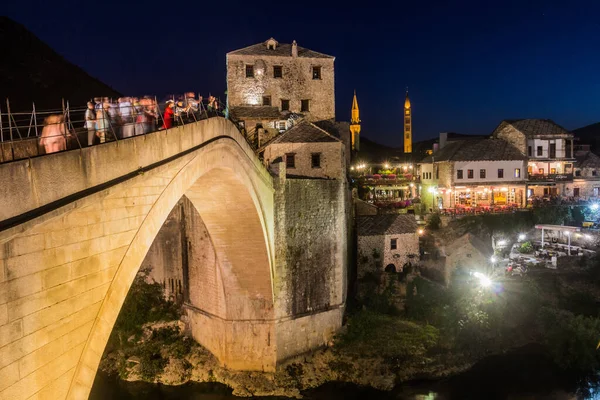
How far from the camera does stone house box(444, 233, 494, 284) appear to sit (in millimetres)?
26062

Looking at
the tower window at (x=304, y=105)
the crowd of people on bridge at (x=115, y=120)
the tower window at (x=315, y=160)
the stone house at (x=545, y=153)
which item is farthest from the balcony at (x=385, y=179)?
the crowd of people on bridge at (x=115, y=120)

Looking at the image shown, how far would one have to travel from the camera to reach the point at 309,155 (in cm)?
2178

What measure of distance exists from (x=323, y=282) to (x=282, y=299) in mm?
2173

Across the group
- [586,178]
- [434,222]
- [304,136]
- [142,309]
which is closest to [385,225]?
[434,222]

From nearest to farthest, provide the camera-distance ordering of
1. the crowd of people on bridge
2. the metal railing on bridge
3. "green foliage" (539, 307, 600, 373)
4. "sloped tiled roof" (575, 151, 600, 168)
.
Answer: the metal railing on bridge → the crowd of people on bridge → "green foliage" (539, 307, 600, 373) → "sloped tiled roof" (575, 151, 600, 168)

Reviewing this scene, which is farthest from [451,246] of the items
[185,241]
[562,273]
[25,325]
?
[25,325]

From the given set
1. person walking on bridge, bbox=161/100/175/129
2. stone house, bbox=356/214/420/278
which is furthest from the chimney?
person walking on bridge, bbox=161/100/175/129

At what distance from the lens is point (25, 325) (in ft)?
18.4

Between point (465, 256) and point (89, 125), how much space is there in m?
22.6

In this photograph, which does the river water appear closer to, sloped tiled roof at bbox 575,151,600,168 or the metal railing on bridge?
the metal railing on bridge

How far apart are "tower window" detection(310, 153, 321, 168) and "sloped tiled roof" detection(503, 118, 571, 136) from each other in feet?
77.9

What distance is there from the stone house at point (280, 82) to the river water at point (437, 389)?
1550cm

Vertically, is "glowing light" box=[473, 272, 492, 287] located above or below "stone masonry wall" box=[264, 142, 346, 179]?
below

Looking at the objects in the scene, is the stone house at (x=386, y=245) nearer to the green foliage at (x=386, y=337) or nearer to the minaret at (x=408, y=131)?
the green foliage at (x=386, y=337)
